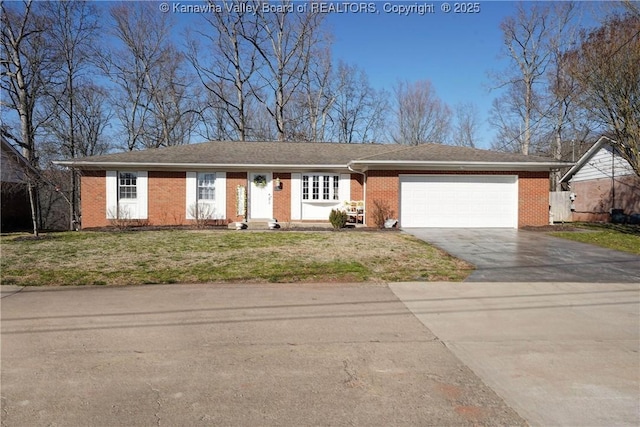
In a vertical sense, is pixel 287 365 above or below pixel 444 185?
below

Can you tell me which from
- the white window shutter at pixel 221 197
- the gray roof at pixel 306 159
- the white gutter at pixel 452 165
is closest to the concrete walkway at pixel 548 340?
the white gutter at pixel 452 165

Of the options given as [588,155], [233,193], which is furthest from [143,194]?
[588,155]

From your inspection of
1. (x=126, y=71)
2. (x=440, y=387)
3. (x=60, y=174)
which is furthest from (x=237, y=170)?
(x=126, y=71)

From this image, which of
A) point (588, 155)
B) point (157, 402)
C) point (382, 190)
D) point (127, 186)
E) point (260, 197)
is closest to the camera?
point (157, 402)

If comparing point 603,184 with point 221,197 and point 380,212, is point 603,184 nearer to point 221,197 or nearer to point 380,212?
point 380,212

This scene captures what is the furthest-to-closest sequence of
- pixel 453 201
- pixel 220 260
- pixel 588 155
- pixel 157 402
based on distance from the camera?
pixel 588 155, pixel 453 201, pixel 220 260, pixel 157 402

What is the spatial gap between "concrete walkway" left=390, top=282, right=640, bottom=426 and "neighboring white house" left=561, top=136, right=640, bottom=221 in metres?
20.5

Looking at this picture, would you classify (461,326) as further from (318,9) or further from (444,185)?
(318,9)

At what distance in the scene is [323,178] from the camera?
18453mm

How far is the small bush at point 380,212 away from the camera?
16.5 metres

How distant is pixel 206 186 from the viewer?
711 inches

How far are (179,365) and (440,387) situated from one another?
238 cm

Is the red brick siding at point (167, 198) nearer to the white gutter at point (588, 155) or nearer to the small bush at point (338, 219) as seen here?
the small bush at point (338, 219)

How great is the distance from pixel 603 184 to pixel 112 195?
93.7ft
